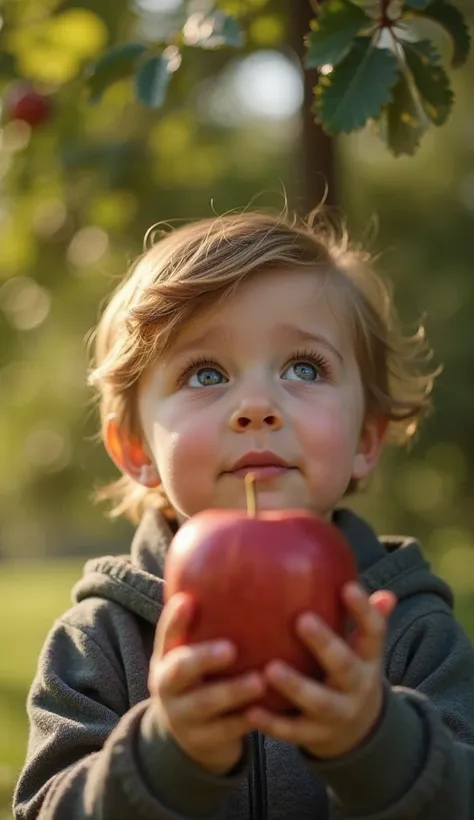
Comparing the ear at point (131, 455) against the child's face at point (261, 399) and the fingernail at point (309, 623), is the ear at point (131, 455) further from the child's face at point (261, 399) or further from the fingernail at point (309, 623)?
the fingernail at point (309, 623)

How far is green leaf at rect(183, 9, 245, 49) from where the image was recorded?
8.11 ft

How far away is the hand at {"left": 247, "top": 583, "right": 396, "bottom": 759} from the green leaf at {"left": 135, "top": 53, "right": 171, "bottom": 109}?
1.44m

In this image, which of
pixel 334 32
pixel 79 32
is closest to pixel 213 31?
pixel 334 32

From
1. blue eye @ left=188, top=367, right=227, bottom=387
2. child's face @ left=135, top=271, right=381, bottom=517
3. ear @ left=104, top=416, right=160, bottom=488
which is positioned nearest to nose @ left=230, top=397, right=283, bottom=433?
child's face @ left=135, top=271, right=381, bottom=517

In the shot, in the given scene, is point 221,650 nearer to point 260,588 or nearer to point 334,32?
point 260,588

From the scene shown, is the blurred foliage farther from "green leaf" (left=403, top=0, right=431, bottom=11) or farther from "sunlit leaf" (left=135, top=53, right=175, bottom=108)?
"green leaf" (left=403, top=0, right=431, bottom=11)

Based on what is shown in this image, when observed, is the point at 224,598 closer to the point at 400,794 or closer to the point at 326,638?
the point at 326,638

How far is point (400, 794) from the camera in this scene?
1507 mm

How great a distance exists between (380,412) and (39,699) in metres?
1.00

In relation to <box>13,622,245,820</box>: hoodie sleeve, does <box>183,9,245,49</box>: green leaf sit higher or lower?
higher

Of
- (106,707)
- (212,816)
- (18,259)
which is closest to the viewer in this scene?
(212,816)

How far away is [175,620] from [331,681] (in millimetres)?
199

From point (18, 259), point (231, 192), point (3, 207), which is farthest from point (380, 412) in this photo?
point (231, 192)

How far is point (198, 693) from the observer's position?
4.51 feet
